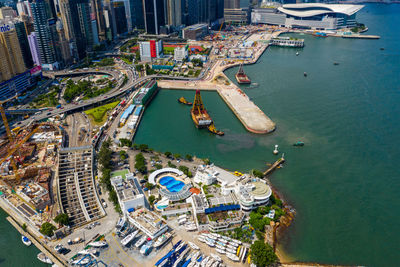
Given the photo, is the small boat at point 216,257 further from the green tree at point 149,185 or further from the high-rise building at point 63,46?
the high-rise building at point 63,46

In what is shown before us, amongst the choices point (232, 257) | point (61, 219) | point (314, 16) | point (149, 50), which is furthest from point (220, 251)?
point (314, 16)

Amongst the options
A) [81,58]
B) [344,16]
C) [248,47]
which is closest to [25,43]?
[81,58]

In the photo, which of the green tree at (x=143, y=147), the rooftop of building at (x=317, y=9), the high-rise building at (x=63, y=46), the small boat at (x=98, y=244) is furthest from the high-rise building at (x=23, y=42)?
the rooftop of building at (x=317, y=9)

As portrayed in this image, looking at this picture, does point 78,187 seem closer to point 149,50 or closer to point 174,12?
point 149,50

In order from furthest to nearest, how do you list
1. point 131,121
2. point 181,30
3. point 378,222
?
point 181,30 < point 131,121 < point 378,222

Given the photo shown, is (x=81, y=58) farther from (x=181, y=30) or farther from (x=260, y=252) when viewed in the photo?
(x=260, y=252)

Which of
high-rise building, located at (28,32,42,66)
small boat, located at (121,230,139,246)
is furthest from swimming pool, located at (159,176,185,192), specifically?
high-rise building, located at (28,32,42,66)
